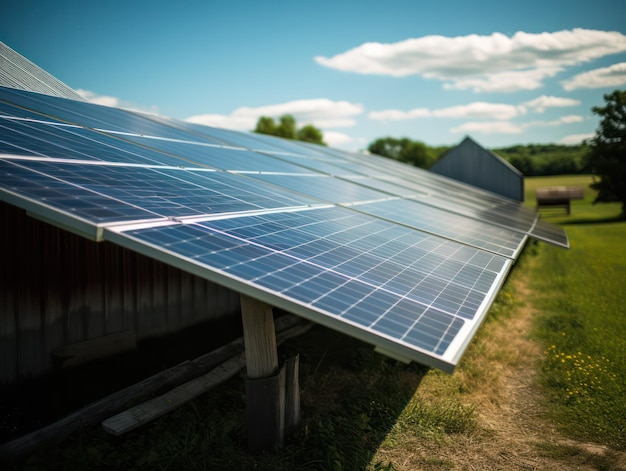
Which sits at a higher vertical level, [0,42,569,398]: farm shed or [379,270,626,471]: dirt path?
[0,42,569,398]: farm shed

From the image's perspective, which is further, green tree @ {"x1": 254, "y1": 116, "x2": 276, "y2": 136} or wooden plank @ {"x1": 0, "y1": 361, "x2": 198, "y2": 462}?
green tree @ {"x1": 254, "y1": 116, "x2": 276, "y2": 136}

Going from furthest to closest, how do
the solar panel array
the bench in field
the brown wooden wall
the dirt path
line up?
the bench in field
the brown wooden wall
the dirt path
the solar panel array

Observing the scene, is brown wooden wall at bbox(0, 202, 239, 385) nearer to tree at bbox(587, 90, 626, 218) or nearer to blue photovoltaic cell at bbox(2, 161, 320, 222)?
blue photovoltaic cell at bbox(2, 161, 320, 222)

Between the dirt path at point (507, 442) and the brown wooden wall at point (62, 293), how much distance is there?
5180 mm

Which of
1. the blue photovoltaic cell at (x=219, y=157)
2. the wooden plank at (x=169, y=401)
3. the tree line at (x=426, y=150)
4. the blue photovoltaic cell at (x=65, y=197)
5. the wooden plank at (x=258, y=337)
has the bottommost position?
the wooden plank at (x=169, y=401)

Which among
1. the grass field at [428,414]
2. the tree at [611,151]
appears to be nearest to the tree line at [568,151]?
the tree at [611,151]

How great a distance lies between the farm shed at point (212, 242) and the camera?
12.1 feet

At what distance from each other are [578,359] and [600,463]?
4.08 m

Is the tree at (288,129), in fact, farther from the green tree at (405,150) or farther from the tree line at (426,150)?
the green tree at (405,150)

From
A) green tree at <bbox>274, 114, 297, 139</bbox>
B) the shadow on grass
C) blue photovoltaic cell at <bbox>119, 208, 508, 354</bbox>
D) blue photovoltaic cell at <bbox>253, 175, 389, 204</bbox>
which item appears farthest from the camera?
green tree at <bbox>274, 114, 297, 139</bbox>

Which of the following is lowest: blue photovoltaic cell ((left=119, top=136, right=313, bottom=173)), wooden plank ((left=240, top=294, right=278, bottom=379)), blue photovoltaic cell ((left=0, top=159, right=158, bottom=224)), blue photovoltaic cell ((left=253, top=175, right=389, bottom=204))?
wooden plank ((left=240, top=294, right=278, bottom=379))

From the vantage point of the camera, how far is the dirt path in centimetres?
604

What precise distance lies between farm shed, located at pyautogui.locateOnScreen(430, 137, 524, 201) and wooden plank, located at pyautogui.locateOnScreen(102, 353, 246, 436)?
3210cm

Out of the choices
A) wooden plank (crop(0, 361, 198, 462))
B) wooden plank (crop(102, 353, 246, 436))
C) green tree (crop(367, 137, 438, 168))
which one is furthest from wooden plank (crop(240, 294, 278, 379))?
green tree (crop(367, 137, 438, 168))
